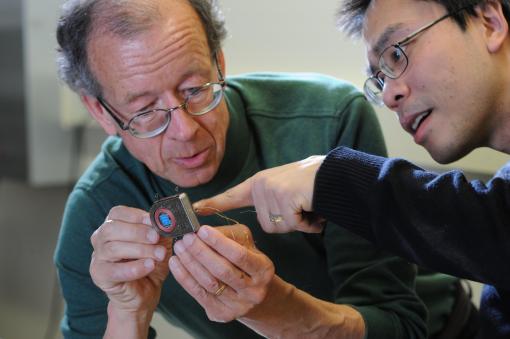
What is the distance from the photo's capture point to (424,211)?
2.88 feet

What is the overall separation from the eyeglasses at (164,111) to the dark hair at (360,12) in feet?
0.93

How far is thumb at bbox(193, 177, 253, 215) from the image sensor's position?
107 centimetres

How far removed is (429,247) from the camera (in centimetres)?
88

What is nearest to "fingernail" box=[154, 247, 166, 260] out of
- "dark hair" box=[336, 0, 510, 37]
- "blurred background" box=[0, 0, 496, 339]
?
"blurred background" box=[0, 0, 496, 339]

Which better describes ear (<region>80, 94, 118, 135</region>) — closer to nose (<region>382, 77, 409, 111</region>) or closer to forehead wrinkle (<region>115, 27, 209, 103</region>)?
forehead wrinkle (<region>115, 27, 209, 103</region>)

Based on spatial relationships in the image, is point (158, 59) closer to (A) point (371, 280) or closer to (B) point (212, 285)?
(B) point (212, 285)

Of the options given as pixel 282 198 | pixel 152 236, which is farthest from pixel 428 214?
pixel 152 236

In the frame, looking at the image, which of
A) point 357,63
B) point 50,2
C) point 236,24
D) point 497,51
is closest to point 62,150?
point 50,2

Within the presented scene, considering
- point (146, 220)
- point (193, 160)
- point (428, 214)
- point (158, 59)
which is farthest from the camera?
point (193, 160)

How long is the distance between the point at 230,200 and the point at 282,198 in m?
0.12

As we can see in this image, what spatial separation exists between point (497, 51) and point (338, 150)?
0.36 meters

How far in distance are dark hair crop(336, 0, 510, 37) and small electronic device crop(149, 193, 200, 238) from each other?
518mm

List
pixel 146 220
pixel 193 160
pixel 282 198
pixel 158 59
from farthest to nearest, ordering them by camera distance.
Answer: pixel 193 160
pixel 158 59
pixel 146 220
pixel 282 198

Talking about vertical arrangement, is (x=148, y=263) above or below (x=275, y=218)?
below
